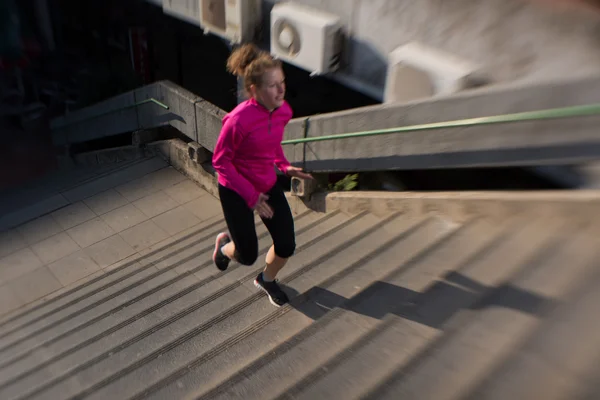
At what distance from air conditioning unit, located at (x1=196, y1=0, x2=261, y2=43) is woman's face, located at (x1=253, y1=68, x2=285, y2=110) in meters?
4.39

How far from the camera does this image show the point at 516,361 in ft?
7.98

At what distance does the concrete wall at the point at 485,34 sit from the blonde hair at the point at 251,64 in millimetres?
2186

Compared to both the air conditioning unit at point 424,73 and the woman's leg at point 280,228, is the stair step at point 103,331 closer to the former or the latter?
the woman's leg at point 280,228

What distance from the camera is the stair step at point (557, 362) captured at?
2256mm

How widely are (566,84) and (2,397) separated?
427 cm

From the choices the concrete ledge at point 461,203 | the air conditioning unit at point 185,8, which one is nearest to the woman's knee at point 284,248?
the concrete ledge at point 461,203

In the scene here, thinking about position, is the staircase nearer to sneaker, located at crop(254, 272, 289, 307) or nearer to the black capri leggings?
sneaker, located at crop(254, 272, 289, 307)

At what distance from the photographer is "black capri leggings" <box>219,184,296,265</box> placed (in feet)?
10.6

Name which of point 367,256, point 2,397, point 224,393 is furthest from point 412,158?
point 2,397

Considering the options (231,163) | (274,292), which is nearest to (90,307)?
(274,292)

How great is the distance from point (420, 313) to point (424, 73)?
9.00 ft

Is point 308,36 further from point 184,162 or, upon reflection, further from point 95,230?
point 95,230

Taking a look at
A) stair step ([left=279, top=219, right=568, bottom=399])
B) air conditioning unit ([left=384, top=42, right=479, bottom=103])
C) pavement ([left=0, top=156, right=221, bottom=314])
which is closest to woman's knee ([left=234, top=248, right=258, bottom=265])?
stair step ([left=279, top=219, right=568, bottom=399])

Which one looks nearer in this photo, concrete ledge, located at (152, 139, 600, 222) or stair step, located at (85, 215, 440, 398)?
stair step, located at (85, 215, 440, 398)
